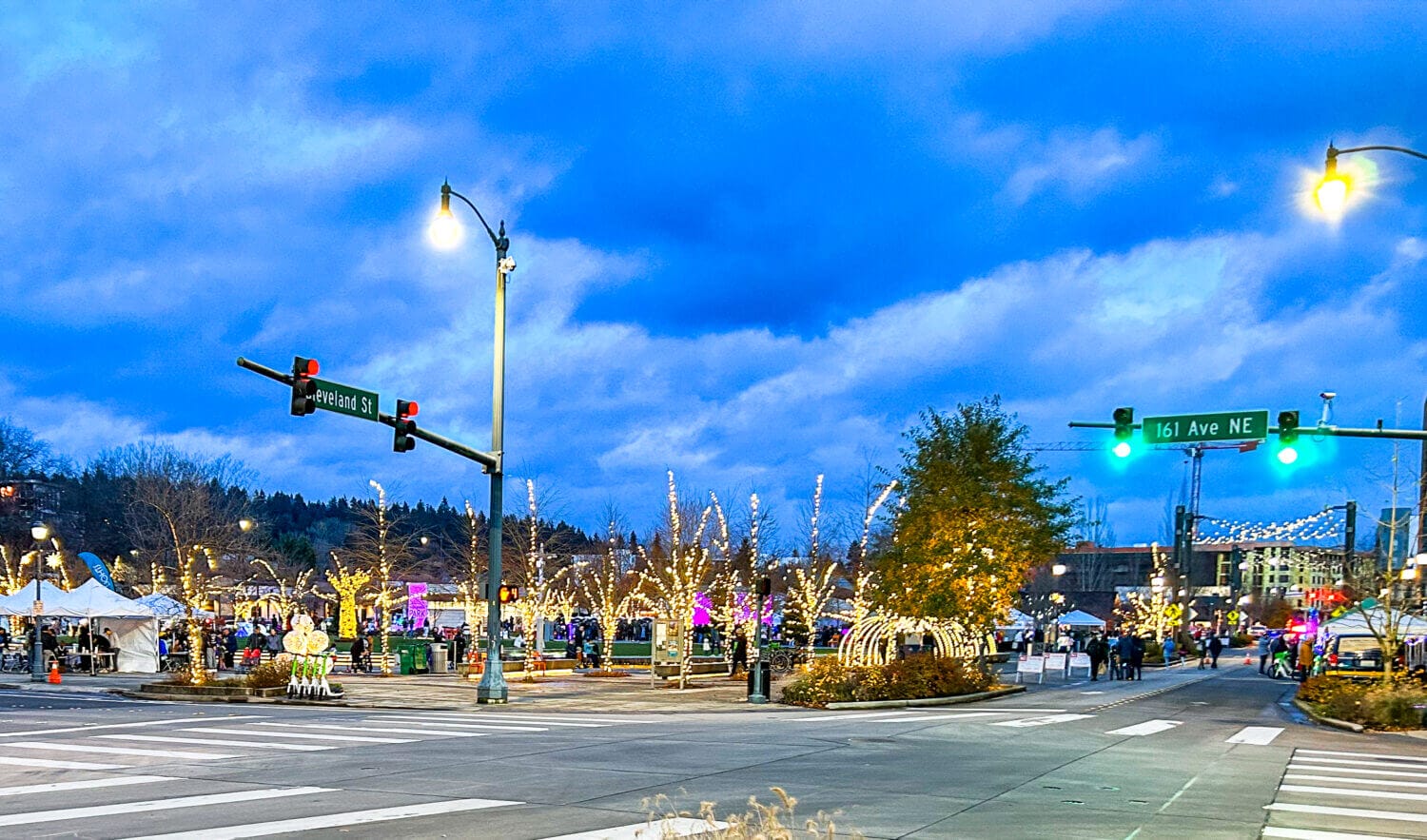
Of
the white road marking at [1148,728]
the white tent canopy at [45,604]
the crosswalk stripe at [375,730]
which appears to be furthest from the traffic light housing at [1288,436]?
the white tent canopy at [45,604]

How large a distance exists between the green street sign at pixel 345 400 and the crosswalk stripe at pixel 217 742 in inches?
265

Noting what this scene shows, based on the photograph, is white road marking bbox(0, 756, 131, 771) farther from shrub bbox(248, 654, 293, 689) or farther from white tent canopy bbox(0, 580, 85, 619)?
white tent canopy bbox(0, 580, 85, 619)

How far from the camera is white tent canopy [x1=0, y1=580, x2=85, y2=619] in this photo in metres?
39.7

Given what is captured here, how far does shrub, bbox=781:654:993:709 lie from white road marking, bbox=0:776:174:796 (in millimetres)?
16873

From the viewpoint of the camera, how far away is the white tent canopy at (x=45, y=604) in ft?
130

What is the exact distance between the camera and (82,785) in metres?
13.4

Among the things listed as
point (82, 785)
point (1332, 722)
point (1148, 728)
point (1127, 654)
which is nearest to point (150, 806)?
point (82, 785)

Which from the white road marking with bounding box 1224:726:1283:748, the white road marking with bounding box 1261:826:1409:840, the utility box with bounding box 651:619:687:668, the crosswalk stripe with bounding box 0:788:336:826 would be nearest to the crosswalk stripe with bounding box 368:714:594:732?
the crosswalk stripe with bounding box 0:788:336:826

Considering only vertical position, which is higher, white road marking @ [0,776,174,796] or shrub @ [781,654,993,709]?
white road marking @ [0,776,174,796]

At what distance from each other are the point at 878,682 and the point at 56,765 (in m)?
18.4

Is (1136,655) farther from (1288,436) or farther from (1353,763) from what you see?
(1353,763)

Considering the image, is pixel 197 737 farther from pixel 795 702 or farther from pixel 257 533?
pixel 257 533

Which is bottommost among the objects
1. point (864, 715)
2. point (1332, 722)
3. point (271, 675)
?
point (1332, 722)

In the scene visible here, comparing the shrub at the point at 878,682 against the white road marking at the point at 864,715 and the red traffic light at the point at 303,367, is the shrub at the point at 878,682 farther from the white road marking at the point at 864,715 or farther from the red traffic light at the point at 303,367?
the red traffic light at the point at 303,367
